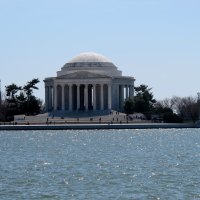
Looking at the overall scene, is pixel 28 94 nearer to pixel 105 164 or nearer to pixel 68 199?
pixel 105 164

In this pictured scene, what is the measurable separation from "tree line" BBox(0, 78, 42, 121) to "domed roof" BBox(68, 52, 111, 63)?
→ 977 centimetres

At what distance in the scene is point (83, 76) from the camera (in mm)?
146125

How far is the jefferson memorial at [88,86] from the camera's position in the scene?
146 m

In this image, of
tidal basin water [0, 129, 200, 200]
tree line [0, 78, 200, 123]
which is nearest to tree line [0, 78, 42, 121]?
tree line [0, 78, 200, 123]

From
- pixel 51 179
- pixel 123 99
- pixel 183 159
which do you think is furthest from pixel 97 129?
pixel 51 179

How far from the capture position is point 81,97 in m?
149

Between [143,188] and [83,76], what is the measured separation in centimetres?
10800

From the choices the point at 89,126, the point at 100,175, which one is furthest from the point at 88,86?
the point at 100,175

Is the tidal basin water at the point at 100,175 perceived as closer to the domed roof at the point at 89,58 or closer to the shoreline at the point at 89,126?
the shoreline at the point at 89,126

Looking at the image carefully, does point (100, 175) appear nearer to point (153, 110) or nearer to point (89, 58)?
point (153, 110)

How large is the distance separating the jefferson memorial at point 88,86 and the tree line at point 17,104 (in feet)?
11.4

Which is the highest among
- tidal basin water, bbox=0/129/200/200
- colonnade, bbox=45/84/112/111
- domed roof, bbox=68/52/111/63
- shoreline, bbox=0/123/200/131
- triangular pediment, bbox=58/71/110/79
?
domed roof, bbox=68/52/111/63

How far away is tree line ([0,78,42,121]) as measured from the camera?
145375 millimetres

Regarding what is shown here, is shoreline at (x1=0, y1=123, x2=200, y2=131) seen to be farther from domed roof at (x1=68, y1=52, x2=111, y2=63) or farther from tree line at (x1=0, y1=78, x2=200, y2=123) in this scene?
domed roof at (x1=68, y1=52, x2=111, y2=63)
